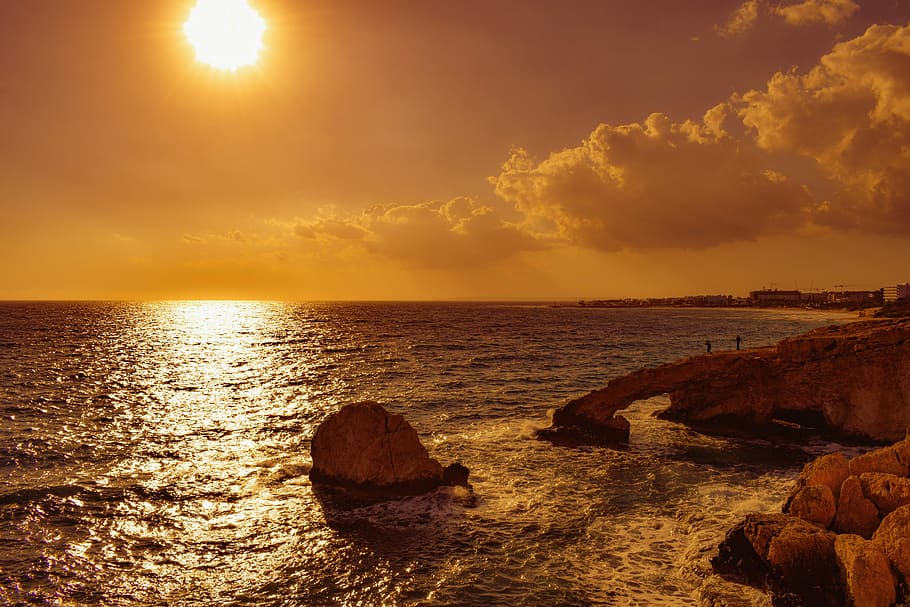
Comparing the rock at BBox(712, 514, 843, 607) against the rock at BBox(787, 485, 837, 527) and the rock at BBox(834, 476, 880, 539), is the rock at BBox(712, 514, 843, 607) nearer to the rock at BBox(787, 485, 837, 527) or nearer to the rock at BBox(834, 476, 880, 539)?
the rock at BBox(787, 485, 837, 527)

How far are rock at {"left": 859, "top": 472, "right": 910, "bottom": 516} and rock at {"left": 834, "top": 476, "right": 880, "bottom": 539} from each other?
173 mm

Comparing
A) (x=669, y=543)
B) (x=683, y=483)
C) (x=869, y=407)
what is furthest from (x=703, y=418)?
(x=669, y=543)

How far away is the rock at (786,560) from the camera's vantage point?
33.4ft

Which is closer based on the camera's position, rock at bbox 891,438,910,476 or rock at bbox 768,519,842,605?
rock at bbox 768,519,842,605

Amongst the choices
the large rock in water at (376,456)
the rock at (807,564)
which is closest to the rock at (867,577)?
the rock at (807,564)

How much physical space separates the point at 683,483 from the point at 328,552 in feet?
42.2

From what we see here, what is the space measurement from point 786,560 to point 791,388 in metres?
17.6

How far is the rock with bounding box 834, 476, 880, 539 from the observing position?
11.4m

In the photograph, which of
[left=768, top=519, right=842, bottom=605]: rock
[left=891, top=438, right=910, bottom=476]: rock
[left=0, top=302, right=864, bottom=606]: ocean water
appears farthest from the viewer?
[left=891, top=438, right=910, bottom=476]: rock

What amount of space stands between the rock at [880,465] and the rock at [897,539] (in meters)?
3.38

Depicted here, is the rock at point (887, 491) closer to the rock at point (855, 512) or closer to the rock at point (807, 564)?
the rock at point (855, 512)

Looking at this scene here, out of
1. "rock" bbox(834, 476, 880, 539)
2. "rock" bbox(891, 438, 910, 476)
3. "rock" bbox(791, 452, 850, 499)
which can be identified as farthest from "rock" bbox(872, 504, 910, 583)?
"rock" bbox(891, 438, 910, 476)

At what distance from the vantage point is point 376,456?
1734 cm

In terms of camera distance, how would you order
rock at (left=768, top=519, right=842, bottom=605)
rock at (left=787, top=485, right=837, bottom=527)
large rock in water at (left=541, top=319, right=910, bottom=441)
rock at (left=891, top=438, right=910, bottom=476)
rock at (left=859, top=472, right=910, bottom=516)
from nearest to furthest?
rock at (left=768, top=519, right=842, bottom=605) → rock at (left=859, top=472, right=910, bottom=516) → rock at (left=787, top=485, right=837, bottom=527) → rock at (left=891, top=438, right=910, bottom=476) → large rock in water at (left=541, top=319, right=910, bottom=441)
